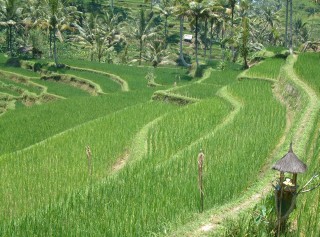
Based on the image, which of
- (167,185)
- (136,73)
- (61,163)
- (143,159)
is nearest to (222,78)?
(136,73)

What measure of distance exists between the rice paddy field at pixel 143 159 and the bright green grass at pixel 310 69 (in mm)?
60

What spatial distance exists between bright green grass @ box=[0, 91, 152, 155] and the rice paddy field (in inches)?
1.6

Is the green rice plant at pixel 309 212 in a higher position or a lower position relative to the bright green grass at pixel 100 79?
higher

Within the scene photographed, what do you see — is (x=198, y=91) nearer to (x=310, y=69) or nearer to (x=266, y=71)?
(x=266, y=71)

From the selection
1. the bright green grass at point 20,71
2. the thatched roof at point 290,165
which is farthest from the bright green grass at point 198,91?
the bright green grass at point 20,71

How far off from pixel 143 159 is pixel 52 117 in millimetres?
7990

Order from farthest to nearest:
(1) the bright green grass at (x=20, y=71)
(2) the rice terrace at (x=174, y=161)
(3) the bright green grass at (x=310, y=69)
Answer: (1) the bright green grass at (x=20, y=71), (3) the bright green grass at (x=310, y=69), (2) the rice terrace at (x=174, y=161)

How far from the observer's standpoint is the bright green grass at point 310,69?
504 inches

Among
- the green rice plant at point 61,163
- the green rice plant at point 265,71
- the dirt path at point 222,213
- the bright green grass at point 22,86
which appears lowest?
the bright green grass at point 22,86

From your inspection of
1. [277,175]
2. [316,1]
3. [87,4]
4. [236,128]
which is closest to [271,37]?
[87,4]

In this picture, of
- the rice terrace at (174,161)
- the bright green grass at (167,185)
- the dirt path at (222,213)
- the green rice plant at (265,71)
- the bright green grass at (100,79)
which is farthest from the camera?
the bright green grass at (100,79)

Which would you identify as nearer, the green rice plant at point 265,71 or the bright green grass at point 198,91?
the green rice plant at point 265,71

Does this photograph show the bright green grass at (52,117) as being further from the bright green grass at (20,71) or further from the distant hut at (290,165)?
the bright green grass at (20,71)

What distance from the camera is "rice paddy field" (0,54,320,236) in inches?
214
